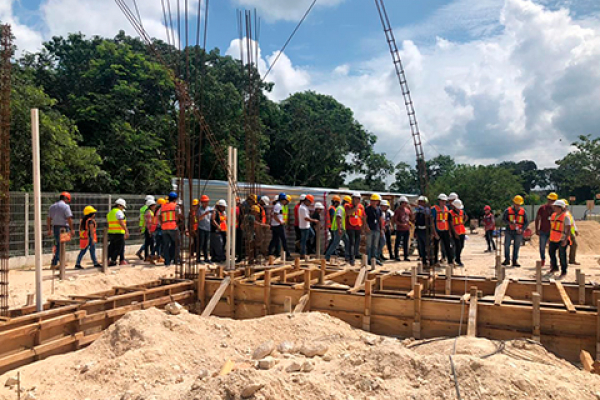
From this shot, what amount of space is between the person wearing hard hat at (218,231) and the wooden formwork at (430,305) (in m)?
3.81

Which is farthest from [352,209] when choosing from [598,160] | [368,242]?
[598,160]

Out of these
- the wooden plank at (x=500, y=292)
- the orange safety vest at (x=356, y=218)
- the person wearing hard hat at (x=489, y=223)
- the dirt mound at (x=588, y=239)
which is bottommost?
the dirt mound at (x=588, y=239)

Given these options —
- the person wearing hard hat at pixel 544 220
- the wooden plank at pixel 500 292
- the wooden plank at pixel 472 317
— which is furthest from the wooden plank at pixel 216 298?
the person wearing hard hat at pixel 544 220

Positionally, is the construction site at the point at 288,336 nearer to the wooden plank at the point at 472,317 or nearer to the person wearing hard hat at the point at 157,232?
the wooden plank at the point at 472,317

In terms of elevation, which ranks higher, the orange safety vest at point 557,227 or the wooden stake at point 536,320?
the orange safety vest at point 557,227

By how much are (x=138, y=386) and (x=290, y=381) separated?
5.30 ft

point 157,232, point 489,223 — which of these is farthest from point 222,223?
point 489,223

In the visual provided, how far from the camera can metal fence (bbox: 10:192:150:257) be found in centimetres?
1190

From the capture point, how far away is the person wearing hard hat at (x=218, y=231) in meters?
11.6

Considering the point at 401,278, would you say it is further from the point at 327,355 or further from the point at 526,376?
the point at 526,376

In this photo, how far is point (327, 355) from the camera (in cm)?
488

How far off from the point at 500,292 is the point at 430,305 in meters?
1.17

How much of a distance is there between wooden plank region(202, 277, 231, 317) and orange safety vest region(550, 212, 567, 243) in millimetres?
7065

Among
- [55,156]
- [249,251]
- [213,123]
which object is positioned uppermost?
[213,123]
